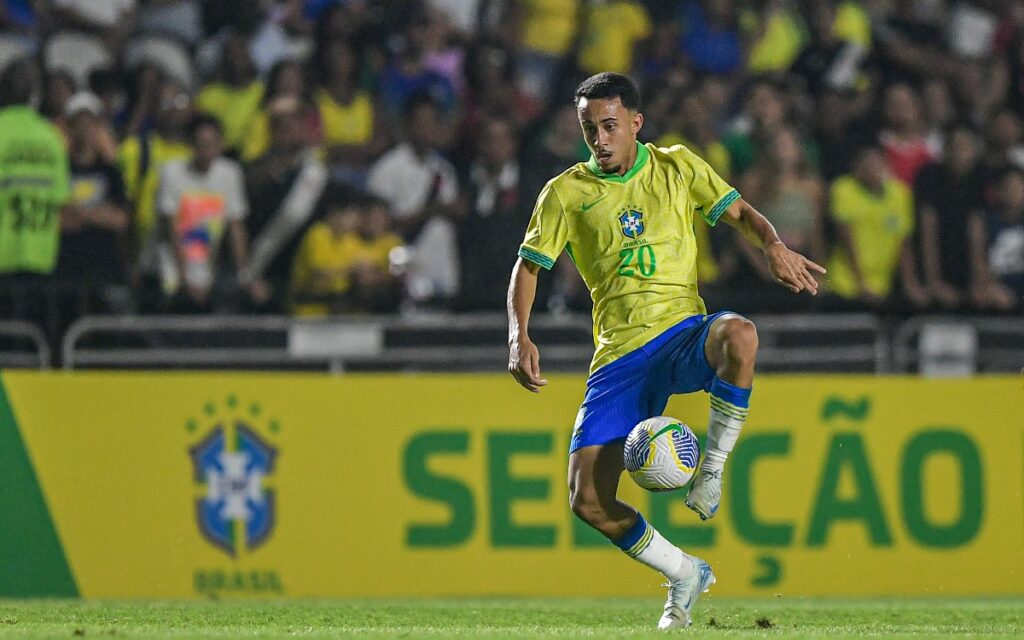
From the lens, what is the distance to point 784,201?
12695 millimetres

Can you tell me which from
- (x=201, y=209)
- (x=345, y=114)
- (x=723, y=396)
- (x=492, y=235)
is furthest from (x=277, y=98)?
(x=723, y=396)

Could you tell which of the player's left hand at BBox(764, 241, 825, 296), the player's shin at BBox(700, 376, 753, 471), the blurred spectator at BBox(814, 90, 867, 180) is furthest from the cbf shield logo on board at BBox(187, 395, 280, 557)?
the blurred spectator at BBox(814, 90, 867, 180)

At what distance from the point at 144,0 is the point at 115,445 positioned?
15.4ft

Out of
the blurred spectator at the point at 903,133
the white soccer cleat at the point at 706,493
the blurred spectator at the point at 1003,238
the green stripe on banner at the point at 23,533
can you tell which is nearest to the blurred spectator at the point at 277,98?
the green stripe on banner at the point at 23,533

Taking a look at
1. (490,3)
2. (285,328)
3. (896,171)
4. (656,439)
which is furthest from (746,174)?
(656,439)

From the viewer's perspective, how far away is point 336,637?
6918 mm

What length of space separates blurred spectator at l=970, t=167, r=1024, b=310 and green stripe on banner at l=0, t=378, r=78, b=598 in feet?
22.8

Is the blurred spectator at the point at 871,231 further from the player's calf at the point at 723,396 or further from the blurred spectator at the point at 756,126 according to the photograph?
the player's calf at the point at 723,396

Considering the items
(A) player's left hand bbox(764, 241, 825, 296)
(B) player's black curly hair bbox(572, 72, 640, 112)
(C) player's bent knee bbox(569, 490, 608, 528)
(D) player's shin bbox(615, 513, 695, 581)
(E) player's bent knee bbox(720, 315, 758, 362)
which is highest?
(B) player's black curly hair bbox(572, 72, 640, 112)

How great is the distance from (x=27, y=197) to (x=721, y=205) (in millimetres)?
6083

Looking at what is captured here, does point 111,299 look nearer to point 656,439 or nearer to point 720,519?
point 720,519

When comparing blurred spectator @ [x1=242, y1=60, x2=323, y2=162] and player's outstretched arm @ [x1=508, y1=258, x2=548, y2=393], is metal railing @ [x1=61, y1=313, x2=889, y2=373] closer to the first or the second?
blurred spectator @ [x1=242, y1=60, x2=323, y2=162]

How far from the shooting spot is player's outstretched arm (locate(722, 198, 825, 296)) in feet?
23.2

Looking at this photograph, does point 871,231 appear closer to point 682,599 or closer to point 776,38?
point 776,38
